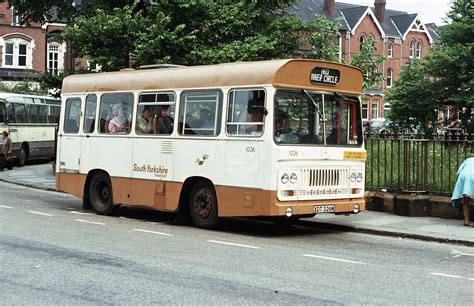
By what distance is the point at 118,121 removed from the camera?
14.1 meters

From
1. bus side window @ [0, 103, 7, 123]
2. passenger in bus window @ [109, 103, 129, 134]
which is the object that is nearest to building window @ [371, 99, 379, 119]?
bus side window @ [0, 103, 7, 123]

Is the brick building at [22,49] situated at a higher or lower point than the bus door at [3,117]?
higher

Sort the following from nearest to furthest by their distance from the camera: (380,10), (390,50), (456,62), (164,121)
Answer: (164,121) < (456,62) < (390,50) < (380,10)

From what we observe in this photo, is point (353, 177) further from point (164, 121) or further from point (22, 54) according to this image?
point (22, 54)

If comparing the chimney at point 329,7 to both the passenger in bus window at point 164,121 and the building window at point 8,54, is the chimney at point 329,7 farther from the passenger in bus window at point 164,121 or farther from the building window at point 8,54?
the passenger in bus window at point 164,121

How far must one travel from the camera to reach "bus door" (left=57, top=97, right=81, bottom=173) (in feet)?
49.5

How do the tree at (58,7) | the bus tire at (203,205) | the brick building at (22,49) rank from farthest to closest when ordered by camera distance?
the brick building at (22,49) → the tree at (58,7) → the bus tire at (203,205)

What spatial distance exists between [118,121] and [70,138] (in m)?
1.79

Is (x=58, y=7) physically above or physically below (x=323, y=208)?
above

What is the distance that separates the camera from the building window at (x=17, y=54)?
57.3 meters

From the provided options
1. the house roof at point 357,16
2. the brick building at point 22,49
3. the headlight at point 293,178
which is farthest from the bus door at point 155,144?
the house roof at point 357,16

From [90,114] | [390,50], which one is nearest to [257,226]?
[90,114]

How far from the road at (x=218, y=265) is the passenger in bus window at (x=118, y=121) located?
2.03 m

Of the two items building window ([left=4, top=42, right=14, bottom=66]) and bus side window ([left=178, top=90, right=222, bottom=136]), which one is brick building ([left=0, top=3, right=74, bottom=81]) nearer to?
building window ([left=4, top=42, right=14, bottom=66])
